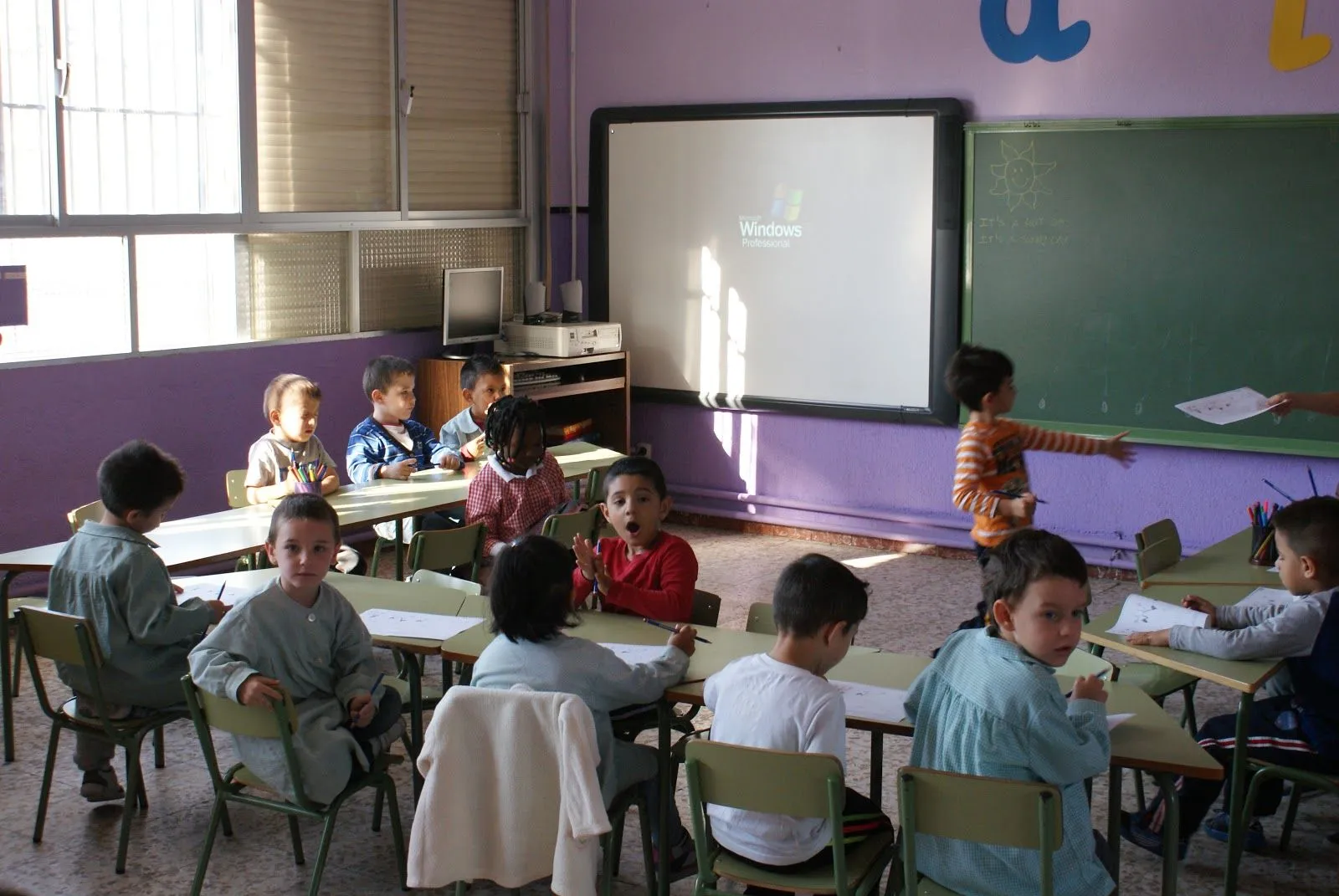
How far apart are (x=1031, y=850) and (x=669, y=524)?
5.27 m

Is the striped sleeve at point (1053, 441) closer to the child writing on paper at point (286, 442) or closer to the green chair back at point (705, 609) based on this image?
the green chair back at point (705, 609)

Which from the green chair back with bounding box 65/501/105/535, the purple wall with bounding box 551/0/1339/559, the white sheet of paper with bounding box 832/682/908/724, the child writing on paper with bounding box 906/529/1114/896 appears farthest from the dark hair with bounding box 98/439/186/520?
the purple wall with bounding box 551/0/1339/559

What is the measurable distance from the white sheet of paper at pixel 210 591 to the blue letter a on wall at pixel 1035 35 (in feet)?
14.2

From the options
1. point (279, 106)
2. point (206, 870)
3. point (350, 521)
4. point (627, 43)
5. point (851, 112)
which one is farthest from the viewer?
point (627, 43)

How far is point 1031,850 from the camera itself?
256cm

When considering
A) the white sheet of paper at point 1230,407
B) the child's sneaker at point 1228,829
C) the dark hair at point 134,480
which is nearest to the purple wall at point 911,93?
the white sheet of paper at point 1230,407

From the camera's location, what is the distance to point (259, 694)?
3021 millimetres

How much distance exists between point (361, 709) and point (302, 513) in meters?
0.47

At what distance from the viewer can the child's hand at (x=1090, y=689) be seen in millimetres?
2641

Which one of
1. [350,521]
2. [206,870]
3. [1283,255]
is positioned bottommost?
[206,870]

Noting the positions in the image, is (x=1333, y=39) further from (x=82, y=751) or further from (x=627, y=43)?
(x=82, y=751)

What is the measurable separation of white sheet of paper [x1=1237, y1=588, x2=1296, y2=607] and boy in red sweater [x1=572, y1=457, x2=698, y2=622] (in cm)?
144

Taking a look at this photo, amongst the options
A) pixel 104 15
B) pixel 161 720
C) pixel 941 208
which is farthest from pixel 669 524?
pixel 161 720

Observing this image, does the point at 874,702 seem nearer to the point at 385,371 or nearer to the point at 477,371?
the point at 385,371
